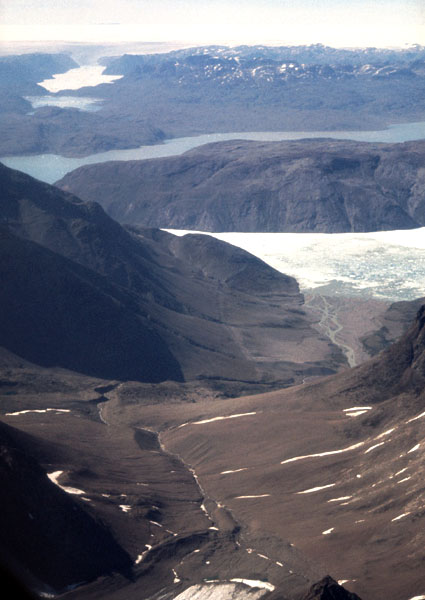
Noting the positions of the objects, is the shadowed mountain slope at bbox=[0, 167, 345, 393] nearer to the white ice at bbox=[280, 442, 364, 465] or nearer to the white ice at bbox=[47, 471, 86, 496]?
the white ice at bbox=[280, 442, 364, 465]

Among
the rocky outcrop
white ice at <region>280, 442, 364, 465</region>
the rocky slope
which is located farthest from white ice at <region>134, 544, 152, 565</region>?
the rocky slope

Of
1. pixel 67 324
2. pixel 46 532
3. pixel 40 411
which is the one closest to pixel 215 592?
pixel 46 532

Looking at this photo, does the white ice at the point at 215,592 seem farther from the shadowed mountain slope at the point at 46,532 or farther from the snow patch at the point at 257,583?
the shadowed mountain slope at the point at 46,532

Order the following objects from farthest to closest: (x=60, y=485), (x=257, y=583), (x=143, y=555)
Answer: (x=60, y=485), (x=143, y=555), (x=257, y=583)

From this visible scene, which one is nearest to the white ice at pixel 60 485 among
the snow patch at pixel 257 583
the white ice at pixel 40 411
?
the snow patch at pixel 257 583

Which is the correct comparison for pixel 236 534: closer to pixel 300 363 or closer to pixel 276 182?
pixel 300 363

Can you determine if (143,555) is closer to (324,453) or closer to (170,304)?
(324,453)
